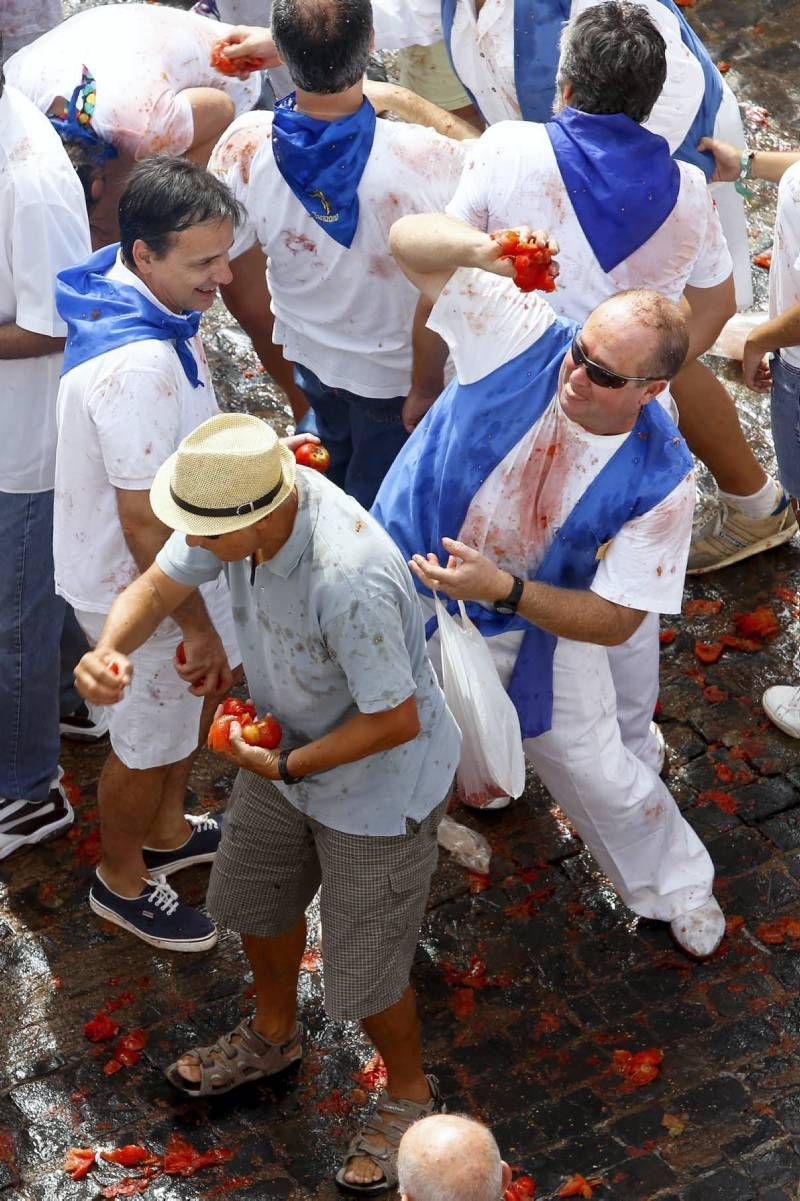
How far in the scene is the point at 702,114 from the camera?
5.46 meters

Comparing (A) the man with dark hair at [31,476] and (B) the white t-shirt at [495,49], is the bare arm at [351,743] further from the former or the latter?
(B) the white t-shirt at [495,49]

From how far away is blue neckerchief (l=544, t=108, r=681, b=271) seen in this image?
464cm

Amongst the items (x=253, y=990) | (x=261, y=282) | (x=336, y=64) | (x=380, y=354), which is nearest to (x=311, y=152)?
(x=336, y=64)

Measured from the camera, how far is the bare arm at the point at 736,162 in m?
5.46

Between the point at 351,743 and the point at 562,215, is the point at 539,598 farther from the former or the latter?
the point at 562,215

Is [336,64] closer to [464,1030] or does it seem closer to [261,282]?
[261,282]

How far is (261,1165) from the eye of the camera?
448 cm

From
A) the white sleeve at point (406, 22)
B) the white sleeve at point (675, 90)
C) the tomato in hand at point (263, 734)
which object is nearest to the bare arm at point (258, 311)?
the white sleeve at point (406, 22)

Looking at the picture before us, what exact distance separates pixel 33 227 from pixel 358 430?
164cm

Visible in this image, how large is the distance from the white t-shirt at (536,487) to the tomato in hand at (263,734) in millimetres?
889

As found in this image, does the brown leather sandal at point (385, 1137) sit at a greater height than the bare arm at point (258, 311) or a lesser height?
lesser

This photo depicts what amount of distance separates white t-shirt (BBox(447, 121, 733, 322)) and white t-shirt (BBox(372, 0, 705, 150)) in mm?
530

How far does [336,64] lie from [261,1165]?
3393mm

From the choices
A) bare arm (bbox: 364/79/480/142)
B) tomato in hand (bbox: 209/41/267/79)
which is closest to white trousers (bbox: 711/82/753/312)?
bare arm (bbox: 364/79/480/142)
